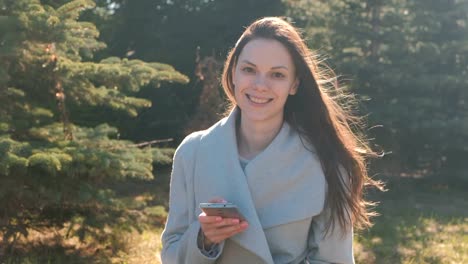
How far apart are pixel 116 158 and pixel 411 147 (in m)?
7.11

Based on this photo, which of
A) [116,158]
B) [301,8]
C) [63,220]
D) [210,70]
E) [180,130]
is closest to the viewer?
[116,158]

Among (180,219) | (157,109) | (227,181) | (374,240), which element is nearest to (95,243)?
(374,240)

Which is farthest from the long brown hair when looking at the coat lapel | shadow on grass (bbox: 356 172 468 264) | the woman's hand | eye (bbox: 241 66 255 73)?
shadow on grass (bbox: 356 172 468 264)

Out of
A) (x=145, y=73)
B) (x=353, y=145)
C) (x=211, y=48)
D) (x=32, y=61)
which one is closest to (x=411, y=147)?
(x=211, y=48)

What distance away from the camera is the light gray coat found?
7.25ft

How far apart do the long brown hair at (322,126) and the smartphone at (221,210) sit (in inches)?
16.7

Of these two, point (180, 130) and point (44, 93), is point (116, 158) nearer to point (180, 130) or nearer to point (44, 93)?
point (44, 93)

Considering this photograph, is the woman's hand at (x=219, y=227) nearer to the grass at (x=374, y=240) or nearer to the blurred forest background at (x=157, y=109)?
the blurred forest background at (x=157, y=109)

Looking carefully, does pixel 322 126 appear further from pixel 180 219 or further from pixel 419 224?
pixel 419 224

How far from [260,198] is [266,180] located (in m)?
0.07

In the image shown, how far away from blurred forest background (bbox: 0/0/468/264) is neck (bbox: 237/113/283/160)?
2.40 meters

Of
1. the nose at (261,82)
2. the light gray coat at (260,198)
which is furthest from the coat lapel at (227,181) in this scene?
the nose at (261,82)

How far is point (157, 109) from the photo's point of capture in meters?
10.9

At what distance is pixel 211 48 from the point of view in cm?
1111
